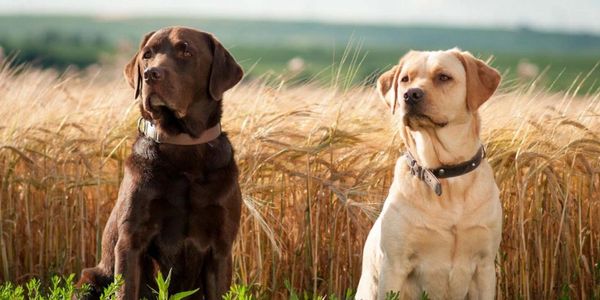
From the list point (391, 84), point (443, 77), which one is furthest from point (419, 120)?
A: point (391, 84)

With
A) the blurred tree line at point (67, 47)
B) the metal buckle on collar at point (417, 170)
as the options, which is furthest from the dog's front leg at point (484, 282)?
the blurred tree line at point (67, 47)

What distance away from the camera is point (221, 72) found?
4.94 m

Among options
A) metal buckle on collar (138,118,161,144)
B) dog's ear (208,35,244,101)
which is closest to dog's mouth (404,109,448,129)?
dog's ear (208,35,244,101)

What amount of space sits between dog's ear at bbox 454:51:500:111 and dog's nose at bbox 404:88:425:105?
0.91ft

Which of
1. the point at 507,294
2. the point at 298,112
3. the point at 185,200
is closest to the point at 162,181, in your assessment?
the point at 185,200

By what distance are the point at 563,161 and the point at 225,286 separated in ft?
7.71

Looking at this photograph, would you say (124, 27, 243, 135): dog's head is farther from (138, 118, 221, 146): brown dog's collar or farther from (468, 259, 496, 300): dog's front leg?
(468, 259, 496, 300): dog's front leg

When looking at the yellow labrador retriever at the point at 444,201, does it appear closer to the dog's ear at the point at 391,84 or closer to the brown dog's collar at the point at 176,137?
the dog's ear at the point at 391,84

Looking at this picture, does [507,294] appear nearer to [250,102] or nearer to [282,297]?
[282,297]

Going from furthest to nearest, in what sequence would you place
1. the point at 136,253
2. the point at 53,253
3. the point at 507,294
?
the point at 53,253, the point at 507,294, the point at 136,253

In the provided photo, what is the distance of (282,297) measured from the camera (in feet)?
19.7

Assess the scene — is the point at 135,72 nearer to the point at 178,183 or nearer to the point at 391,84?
the point at 178,183

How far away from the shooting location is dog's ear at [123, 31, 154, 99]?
A: 5.08 metres

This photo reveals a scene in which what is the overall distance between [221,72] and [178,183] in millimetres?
610
